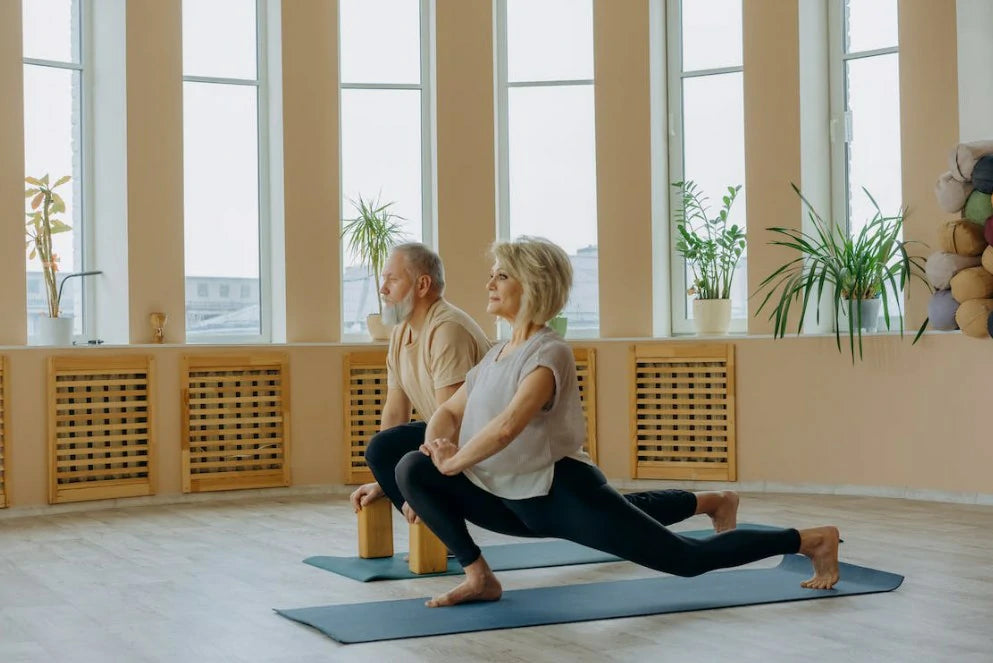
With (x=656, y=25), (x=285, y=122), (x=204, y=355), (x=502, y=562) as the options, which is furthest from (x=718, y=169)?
(x=502, y=562)

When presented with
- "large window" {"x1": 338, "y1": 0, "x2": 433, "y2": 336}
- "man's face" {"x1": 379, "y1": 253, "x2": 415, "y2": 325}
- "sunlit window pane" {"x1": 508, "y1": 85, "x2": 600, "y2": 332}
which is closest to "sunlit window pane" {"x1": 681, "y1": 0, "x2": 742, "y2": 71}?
"sunlit window pane" {"x1": 508, "y1": 85, "x2": 600, "y2": 332}

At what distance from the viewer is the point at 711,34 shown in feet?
23.1

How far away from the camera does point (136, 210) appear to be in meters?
6.49

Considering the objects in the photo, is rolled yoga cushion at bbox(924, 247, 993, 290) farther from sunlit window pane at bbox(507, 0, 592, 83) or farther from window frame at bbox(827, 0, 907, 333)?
sunlit window pane at bbox(507, 0, 592, 83)

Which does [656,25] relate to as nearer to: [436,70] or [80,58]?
[436,70]

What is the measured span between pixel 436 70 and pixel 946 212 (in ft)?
9.52

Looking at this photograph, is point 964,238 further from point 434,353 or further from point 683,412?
point 434,353

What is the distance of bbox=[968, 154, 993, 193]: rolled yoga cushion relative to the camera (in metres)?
5.46

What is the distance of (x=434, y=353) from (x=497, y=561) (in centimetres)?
82

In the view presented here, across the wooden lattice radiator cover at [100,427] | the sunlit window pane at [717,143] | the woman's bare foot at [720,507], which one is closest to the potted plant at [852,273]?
the sunlit window pane at [717,143]

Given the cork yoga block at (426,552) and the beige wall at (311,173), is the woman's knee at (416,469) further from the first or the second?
the beige wall at (311,173)

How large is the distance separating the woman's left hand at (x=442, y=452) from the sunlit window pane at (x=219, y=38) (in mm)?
4257

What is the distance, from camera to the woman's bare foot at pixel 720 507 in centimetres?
382

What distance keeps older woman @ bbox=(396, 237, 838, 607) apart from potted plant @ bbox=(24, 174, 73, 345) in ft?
11.0
